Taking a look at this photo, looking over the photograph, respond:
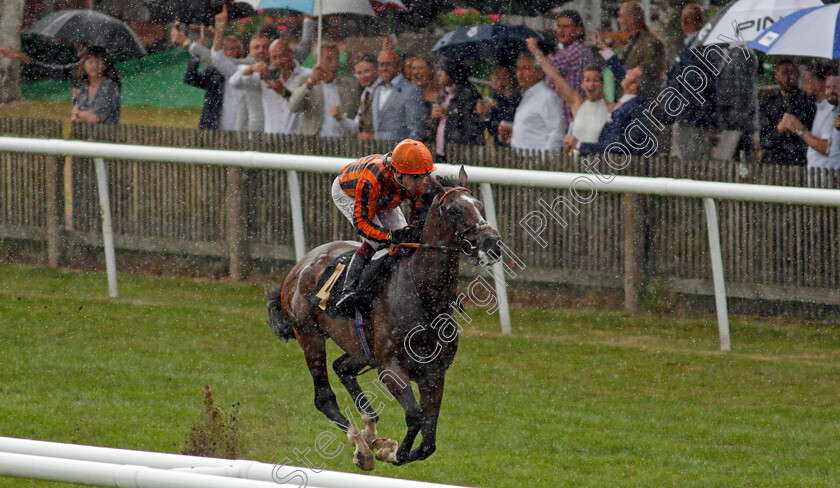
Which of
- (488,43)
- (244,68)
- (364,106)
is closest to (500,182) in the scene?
(364,106)

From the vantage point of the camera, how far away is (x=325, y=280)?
5.37 m

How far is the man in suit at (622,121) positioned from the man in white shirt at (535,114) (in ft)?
0.90

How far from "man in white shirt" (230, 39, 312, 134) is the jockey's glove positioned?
15.2 ft

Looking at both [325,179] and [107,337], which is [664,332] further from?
[107,337]

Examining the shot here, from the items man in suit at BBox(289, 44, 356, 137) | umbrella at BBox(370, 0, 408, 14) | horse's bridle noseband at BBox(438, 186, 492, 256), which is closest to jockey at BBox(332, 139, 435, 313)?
horse's bridle noseband at BBox(438, 186, 492, 256)

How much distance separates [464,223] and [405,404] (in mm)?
848

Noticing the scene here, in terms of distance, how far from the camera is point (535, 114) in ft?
28.0

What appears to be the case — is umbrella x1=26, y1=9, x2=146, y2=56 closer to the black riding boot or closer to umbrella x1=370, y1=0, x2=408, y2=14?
umbrella x1=370, y1=0, x2=408, y2=14

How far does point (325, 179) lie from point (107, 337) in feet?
6.75

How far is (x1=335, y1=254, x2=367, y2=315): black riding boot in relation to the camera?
16.6 ft

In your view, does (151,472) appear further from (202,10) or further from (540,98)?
(202,10)

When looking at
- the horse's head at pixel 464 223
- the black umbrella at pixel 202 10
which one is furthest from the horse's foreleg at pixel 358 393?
the black umbrella at pixel 202 10

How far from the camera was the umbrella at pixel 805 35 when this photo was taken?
7312 mm

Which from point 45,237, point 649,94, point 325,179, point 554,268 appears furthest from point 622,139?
point 45,237
